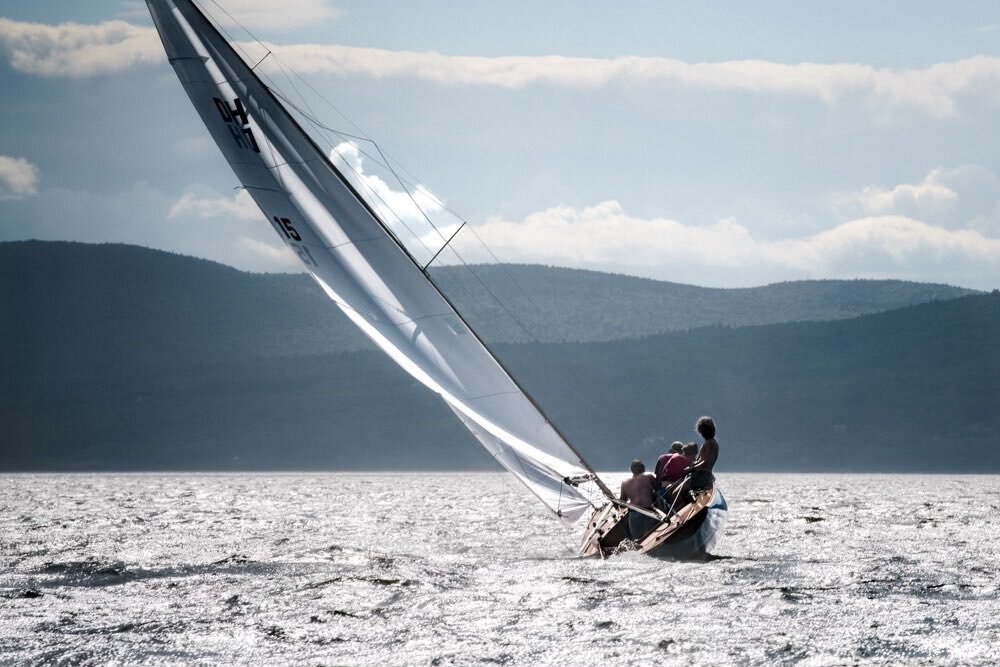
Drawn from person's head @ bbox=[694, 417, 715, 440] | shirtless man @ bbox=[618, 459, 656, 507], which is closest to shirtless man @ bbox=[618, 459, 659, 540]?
shirtless man @ bbox=[618, 459, 656, 507]

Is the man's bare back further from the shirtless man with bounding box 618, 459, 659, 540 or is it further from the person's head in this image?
the person's head

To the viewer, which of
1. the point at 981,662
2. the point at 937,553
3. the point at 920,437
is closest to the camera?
the point at 981,662

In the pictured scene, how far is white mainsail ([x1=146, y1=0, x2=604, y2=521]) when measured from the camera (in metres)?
16.9

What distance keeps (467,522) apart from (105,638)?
69.3ft

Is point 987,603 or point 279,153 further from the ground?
point 279,153

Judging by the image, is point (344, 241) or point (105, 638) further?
point (344, 241)

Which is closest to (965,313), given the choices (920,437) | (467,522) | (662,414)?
(920,437)

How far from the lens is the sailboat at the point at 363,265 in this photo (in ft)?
55.5

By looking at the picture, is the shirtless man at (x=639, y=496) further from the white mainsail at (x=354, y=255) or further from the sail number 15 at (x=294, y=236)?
the sail number 15 at (x=294, y=236)

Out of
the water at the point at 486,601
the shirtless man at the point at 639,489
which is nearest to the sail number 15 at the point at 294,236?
the water at the point at 486,601

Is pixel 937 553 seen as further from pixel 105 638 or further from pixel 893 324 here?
pixel 893 324

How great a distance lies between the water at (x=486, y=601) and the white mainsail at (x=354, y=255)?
2.05 meters

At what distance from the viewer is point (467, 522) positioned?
3303cm

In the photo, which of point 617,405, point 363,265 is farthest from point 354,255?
point 617,405
